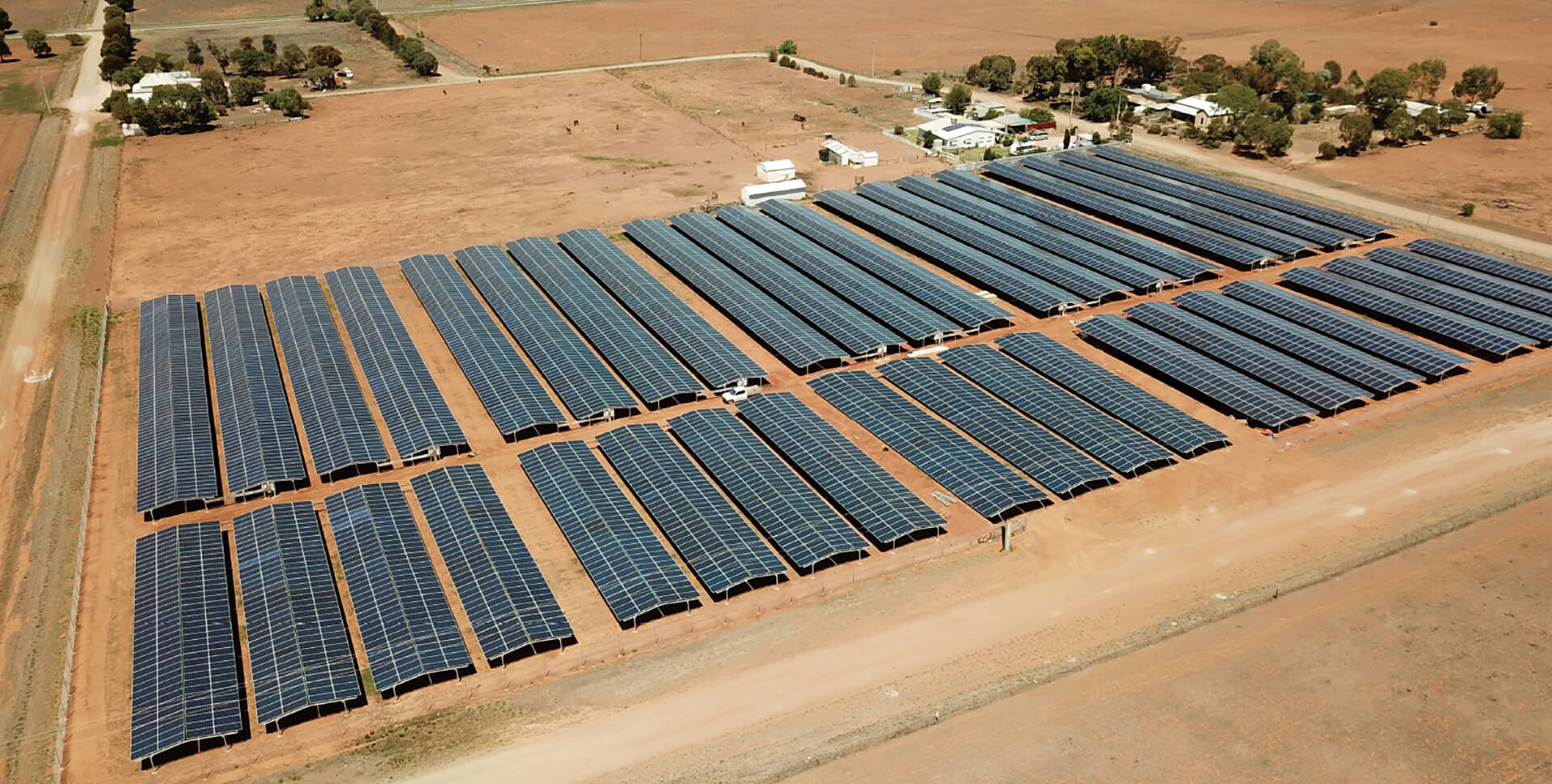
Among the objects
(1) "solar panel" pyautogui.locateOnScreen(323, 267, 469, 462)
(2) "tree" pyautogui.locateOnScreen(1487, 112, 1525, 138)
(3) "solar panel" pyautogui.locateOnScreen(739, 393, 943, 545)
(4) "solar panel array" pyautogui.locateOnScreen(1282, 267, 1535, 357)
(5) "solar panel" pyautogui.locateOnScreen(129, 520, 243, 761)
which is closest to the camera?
(5) "solar panel" pyautogui.locateOnScreen(129, 520, 243, 761)

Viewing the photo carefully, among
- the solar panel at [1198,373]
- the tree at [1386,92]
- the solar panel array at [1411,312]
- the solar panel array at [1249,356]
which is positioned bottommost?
the solar panel at [1198,373]

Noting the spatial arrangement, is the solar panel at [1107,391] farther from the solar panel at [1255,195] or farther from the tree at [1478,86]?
the tree at [1478,86]

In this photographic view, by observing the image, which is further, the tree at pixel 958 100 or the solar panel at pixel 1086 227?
the tree at pixel 958 100

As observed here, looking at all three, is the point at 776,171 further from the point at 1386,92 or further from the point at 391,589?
the point at 1386,92

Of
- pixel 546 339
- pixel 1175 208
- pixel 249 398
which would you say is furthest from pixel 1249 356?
pixel 249 398

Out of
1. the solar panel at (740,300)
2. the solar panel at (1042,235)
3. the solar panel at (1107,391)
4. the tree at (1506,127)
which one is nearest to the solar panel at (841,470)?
the solar panel at (740,300)

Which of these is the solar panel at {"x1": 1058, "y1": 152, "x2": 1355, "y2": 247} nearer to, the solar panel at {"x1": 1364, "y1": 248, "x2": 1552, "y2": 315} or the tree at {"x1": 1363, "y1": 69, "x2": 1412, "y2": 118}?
the solar panel at {"x1": 1364, "y1": 248, "x2": 1552, "y2": 315}

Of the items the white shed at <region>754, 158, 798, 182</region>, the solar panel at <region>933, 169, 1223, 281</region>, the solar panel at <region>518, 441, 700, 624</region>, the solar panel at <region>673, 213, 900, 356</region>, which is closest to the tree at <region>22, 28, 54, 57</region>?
the white shed at <region>754, 158, 798, 182</region>

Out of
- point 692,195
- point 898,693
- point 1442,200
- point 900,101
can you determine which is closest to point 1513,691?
point 898,693
